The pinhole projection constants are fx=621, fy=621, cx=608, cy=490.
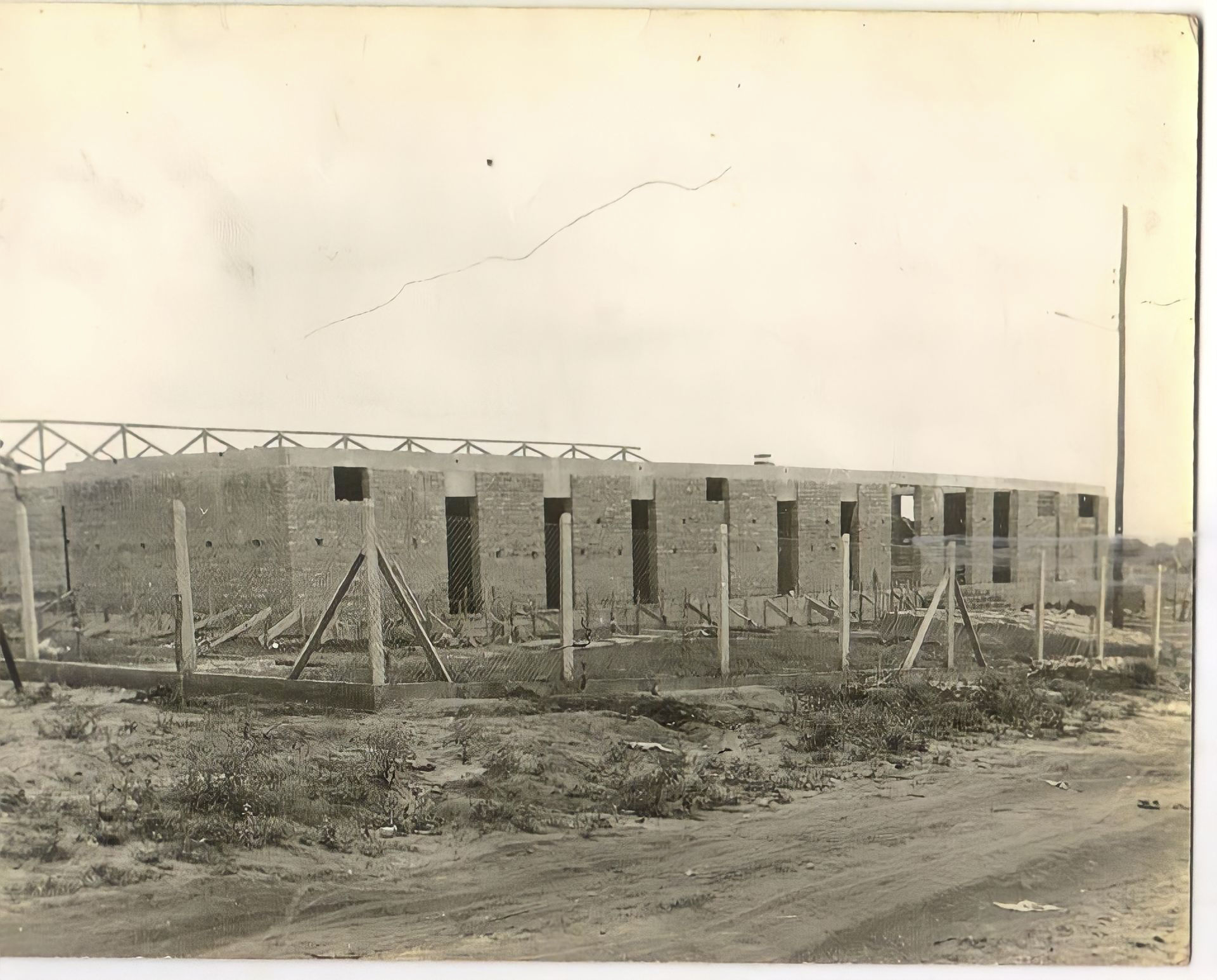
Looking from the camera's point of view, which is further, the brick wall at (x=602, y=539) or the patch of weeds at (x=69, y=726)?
the brick wall at (x=602, y=539)

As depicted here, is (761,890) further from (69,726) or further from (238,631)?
(69,726)

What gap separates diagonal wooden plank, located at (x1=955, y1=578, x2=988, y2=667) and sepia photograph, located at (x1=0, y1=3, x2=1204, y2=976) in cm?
9

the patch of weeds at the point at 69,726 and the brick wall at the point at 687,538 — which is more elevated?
the brick wall at the point at 687,538

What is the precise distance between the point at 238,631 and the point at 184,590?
11.7 inches

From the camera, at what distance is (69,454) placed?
274cm

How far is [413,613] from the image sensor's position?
2791mm

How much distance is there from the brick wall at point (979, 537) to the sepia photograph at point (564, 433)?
2cm

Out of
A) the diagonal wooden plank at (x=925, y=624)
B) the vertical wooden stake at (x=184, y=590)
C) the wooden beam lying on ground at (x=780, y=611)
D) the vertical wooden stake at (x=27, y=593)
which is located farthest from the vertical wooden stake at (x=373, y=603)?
the diagonal wooden plank at (x=925, y=624)

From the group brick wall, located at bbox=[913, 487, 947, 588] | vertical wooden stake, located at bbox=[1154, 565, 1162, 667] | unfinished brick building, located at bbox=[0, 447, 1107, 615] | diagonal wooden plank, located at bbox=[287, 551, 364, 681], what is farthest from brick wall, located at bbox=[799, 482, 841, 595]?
diagonal wooden plank, located at bbox=[287, 551, 364, 681]

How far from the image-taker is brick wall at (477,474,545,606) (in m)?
3.08

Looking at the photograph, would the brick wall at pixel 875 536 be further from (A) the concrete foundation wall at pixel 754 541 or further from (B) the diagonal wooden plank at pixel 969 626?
(A) the concrete foundation wall at pixel 754 541

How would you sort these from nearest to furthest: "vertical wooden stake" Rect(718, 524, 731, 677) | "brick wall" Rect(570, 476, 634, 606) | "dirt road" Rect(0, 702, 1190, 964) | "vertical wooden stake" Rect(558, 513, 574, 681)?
"dirt road" Rect(0, 702, 1190, 964) < "vertical wooden stake" Rect(558, 513, 574, 681) < "vertical wooden stake" Rect(718, 524, 731, 677) < "brick wall" Rect(570, 476, 634, 606)

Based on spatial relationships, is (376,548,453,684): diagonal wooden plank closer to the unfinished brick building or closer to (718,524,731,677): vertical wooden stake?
the unfinished brick building

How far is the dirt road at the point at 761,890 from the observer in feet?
8.63
